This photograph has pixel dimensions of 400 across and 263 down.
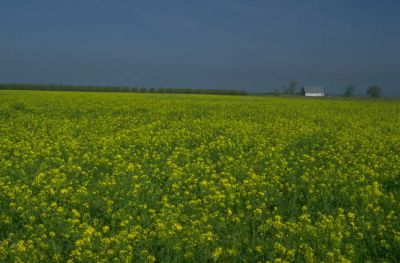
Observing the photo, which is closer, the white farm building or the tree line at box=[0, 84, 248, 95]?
the tree line at box=[0, 84, 248, 95]

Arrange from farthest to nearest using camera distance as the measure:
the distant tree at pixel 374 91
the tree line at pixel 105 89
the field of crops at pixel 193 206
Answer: the distant tree at pixel 374 91, the tree line at pixel 105 89, the field of crops at pixel 193 206

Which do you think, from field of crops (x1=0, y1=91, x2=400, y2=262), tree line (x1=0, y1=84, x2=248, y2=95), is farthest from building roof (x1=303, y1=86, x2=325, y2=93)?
field of crops (x1=0, y1=91, x2=400, y2=262)

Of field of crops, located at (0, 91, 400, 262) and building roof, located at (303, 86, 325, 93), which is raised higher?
building roof, located at (303, 86, 325, 93)

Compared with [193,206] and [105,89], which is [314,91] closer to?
[105,89]

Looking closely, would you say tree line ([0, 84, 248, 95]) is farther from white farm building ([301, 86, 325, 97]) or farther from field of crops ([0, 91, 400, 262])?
field of crops ([0, 91, 400, 262])

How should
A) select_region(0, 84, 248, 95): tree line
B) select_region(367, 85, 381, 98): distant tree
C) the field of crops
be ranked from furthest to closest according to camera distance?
select_region(367, 85, 381, 98): distant tree
select_region(0, 84, 248, 95): tree line
the field of crops

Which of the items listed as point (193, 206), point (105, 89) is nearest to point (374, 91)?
point (105, 89)

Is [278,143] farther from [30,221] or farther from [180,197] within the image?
[30,221]

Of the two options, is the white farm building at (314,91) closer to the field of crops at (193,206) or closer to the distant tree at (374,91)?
the distant tree at (374,91)

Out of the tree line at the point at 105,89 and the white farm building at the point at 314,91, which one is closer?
the tree line at the point at 105,89

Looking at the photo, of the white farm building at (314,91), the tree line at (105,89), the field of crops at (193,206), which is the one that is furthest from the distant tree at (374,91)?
the field of crops at (193,206)

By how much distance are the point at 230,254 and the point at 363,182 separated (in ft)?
14.9

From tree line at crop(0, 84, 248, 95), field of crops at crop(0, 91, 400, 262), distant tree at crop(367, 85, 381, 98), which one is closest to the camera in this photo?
field of crops at crop(0, 91, 400, 262)

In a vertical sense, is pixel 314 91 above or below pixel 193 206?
above
